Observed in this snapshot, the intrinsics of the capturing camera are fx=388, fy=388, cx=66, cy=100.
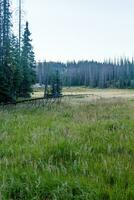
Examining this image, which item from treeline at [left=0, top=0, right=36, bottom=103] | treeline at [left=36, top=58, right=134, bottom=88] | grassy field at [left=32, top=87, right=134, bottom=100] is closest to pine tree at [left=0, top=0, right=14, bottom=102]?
treeline at [left=0, top=0, right=36, bottom=103]

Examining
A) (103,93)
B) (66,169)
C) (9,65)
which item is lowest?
(103,93)

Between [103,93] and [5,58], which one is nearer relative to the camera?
[5,58]

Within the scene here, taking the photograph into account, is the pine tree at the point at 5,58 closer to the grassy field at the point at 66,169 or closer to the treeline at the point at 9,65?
the treeline at the point at 9,65

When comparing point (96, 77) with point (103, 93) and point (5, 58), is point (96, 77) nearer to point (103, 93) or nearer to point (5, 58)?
point (103, 93)

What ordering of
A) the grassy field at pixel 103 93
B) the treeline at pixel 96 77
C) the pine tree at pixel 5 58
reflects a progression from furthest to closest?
the treeline at pixel 96 77, the grassy field at pixel 103 93, the pine tree at pixel 5 58

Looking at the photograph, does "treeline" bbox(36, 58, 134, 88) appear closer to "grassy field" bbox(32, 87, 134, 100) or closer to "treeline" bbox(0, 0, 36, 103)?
"grassy field" bbox(32, 87, 134, 100)

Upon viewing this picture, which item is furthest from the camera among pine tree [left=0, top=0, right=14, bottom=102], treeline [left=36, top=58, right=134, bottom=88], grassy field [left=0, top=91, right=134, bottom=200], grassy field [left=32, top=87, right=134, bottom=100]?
treeline [left=36, top=58, right=134, bottom=88]

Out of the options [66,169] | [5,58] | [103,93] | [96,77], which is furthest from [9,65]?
[96,77]

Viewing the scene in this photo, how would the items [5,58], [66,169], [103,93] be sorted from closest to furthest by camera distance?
[66,169]
[5,58]
[103,93]

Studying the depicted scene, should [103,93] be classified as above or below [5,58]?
below

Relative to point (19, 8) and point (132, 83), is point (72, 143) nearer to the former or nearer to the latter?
point (19, 8)

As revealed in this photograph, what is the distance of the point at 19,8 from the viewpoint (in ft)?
170

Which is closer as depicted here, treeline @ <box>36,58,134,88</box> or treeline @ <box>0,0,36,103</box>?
treeline @ <box>0,0,36,103</box>

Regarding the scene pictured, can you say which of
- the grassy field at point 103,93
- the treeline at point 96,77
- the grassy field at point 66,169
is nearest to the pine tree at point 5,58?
the grassy field at point 103,93
